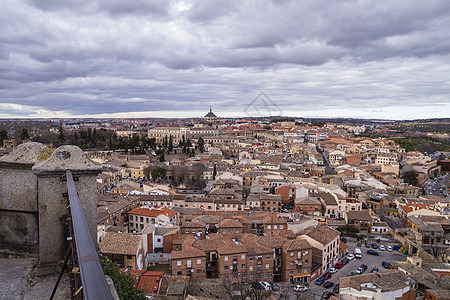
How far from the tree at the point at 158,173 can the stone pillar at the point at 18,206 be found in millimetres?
24858

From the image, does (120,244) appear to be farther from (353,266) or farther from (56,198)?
(353,266)

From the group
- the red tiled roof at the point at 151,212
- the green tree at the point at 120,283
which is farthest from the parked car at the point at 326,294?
the green tree at the point at 120,283

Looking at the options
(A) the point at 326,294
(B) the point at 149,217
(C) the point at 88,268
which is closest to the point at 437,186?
(A) the point at 326,294

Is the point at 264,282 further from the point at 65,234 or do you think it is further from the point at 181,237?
the point at 65,234

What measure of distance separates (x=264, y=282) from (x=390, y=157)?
31162mm

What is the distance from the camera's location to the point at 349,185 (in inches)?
1013

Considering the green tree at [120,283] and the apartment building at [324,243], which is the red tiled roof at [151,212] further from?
the green tree at [120,283]

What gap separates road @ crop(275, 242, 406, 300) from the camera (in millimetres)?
11305

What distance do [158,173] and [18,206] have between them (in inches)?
987

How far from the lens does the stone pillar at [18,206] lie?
289 cm

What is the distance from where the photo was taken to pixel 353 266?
14.0m

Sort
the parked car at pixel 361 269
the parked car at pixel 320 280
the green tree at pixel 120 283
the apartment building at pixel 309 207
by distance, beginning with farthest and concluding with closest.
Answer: the apartment building at pixel 309 207 → the parked car at pixel 361 269 → the parked car at pixel 320 280 → the green tree at pixel 120 283

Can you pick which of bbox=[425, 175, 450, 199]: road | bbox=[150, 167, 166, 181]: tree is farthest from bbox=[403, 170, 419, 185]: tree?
bbox=[150, 167, 166, 181]: tree

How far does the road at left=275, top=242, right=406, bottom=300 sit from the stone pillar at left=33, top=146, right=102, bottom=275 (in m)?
9.53
